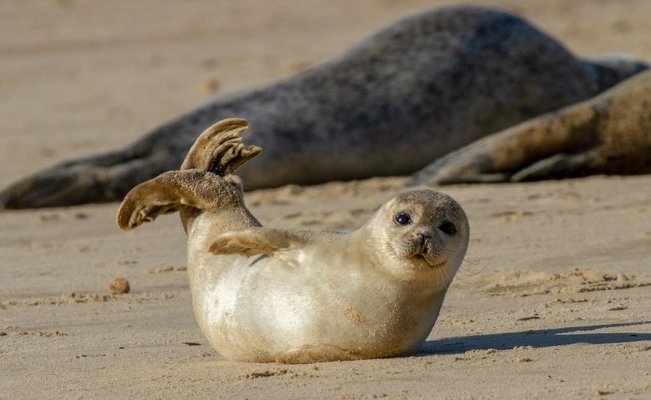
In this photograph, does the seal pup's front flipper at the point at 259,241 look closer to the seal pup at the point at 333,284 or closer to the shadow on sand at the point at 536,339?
the seal pup at the point at 333,284

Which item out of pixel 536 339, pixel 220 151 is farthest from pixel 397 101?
pixel 536 339

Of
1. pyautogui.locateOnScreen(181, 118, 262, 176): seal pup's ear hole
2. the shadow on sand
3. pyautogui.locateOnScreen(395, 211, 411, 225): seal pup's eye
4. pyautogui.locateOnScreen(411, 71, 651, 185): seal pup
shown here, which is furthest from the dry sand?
pyautogui.locateOnScreen(181, 118, 262, 176): seal pup's ear hole

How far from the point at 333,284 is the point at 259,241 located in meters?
0.22

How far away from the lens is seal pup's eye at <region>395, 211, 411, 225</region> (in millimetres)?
3559

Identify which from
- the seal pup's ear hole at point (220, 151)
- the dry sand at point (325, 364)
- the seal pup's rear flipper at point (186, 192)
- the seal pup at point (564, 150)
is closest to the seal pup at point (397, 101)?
the dry sand at point (325, 364)

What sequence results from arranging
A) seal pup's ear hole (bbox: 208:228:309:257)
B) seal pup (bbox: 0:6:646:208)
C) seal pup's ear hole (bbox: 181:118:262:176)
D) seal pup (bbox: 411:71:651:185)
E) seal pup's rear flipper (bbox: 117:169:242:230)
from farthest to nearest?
1. seal pup (bbox: 0:6:646:208)
2. seal pup (bbox: 411:71:651:185)
3. seal pup's ear hole (bbox: 181:118:262:176)
4. seal pup's rear flipper (bbox: 117:169:242:230)
5. seal pup's ear hole (bbox: 208:228:309:257)

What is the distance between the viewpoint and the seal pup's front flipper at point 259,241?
12.3 feet

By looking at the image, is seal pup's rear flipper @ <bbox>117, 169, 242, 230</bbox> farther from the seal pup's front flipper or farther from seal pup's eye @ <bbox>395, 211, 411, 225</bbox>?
seal pup's eye @ <bbox>395, 211, 411, 225</bbox>

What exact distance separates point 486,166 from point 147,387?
4.06 m

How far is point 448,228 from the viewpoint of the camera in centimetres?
357

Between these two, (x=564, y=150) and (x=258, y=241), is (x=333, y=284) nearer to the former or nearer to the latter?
(x=258, y=241)

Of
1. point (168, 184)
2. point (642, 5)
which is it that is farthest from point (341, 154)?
point (642, 5)

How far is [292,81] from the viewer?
29.2 feet

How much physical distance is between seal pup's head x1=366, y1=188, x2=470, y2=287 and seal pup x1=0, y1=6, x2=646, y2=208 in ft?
14.4
